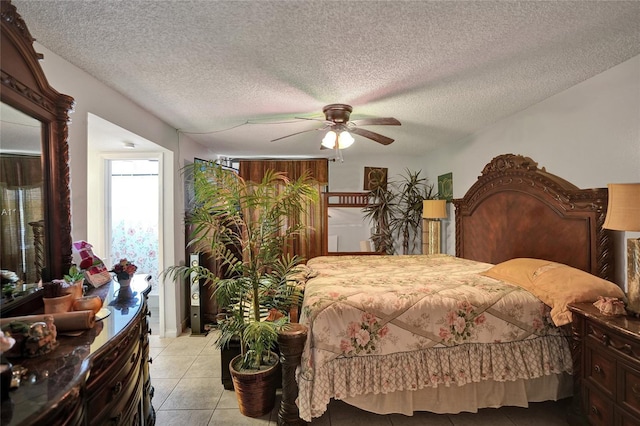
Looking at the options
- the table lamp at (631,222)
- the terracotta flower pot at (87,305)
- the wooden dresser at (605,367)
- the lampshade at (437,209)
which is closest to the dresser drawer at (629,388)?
the wooden dresser at (605,367)

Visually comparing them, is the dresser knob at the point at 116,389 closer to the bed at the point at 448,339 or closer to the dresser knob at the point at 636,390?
the bed at the point at 448,339

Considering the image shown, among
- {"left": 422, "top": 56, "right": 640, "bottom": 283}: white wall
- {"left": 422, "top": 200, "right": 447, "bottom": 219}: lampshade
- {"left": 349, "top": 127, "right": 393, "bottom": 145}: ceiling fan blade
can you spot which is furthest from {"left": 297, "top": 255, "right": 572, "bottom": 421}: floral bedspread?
{"left": 422, "top": 200, "right": 447, "bottom": 219}: lampshade

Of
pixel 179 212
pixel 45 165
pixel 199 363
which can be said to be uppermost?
pixel 45 165

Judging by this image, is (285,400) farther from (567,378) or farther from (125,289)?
(567,378)

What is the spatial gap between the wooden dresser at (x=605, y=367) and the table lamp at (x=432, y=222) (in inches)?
97.3

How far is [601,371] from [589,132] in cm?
167

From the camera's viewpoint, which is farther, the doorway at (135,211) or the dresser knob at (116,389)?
the doorway at (135,211)

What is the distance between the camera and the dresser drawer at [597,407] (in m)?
1.69

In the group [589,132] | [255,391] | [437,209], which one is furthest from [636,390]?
[437,209]

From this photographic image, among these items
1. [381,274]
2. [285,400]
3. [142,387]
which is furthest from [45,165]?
[381,274]

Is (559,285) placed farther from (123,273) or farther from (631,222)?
(123,273)

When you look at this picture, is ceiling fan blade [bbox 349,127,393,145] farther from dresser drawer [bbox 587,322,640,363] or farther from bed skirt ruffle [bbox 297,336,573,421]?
dresser drawer [bbox 587,322,640,363]

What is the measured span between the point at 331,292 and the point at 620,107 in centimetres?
233

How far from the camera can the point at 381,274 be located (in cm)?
288
